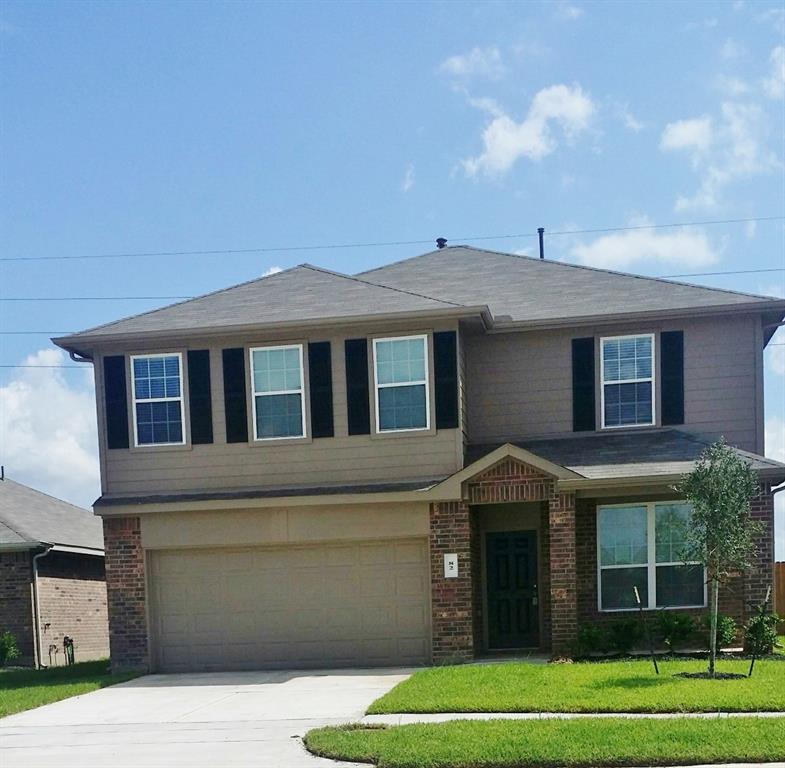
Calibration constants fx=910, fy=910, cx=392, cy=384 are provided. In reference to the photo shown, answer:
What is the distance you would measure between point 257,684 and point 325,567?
7.45 feet

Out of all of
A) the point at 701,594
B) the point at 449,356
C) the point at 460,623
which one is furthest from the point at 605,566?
the point at 449,356

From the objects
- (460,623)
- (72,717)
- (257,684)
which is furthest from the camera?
(460,623)

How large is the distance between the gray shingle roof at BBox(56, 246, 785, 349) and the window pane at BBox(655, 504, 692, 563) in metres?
3.11

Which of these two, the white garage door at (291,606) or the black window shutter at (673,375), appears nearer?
the white garage door at (291,606)

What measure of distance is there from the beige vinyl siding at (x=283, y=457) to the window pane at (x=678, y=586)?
3.50 meters

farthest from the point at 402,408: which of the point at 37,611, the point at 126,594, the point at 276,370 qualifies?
the point at 37,611

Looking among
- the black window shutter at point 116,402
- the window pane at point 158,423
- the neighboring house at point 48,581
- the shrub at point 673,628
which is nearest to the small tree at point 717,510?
the shrub at point 673,628

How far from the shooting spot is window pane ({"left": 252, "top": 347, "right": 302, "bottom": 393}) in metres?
14.3

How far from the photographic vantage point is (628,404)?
14.6 metres

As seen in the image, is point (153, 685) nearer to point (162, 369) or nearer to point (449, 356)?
point (162, 369)

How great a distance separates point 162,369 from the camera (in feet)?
47.7

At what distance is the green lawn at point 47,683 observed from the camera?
11.8m

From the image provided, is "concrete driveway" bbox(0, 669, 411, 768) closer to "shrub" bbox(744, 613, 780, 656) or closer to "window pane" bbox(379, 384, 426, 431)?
"window pane" bbox(379, 384, 426, 431)

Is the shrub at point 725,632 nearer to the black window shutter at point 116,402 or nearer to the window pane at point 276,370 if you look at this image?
the window pane at point 276,370
